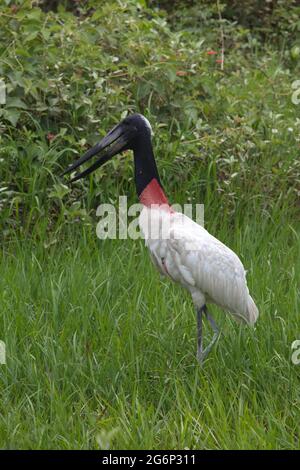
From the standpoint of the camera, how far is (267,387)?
529 cm

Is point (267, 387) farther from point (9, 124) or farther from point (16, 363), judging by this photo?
point (9, 124)

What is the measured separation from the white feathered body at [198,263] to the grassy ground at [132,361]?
0.15 metres

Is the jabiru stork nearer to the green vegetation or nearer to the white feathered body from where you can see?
the white feathered body

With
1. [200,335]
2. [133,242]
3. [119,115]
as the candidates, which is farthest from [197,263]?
[119,115]

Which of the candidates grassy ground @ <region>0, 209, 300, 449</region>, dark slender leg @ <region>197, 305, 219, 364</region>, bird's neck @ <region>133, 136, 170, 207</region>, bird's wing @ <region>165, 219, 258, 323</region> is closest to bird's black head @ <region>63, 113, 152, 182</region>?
bird's neck @ <region>133, 136, 170, 207</region>

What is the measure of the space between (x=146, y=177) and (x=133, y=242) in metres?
1.00

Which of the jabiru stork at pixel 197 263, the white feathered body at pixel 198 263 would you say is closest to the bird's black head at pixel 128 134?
the jabiru stork at pixel 197 263

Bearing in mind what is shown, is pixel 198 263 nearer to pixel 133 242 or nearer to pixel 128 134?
pixel 128 134

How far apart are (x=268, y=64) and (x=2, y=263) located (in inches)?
156

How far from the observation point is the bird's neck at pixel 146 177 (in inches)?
238

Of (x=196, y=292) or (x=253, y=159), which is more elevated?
(x=253, y=159)

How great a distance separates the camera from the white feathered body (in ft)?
19.1
